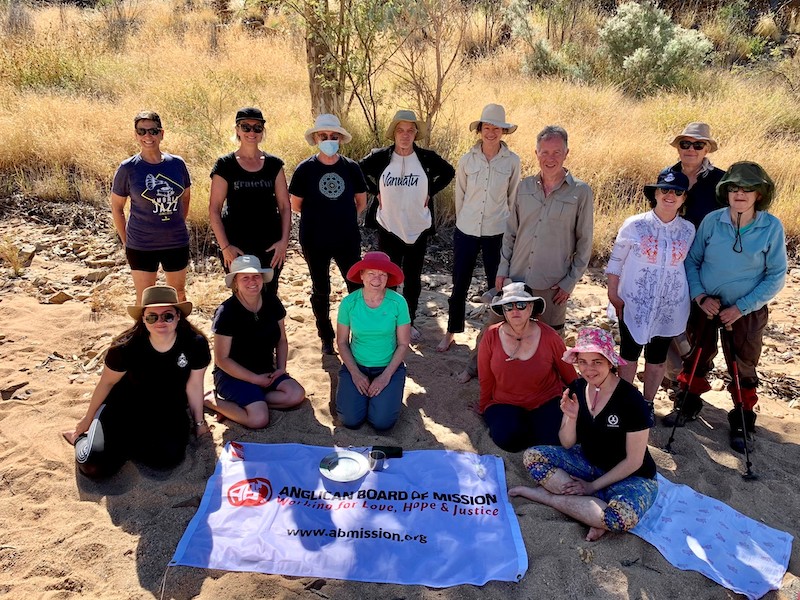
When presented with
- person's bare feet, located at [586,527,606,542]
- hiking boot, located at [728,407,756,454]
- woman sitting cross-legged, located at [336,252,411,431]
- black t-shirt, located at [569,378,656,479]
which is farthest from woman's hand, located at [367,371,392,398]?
hiking boot, located at [728,407,756,454]

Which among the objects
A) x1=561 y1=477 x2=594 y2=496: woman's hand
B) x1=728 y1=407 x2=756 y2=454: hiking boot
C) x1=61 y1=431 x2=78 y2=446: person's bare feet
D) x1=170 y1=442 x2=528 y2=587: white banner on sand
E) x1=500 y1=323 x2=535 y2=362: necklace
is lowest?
x1=61 y1=431 x2=78 y2=446: person's bare feet

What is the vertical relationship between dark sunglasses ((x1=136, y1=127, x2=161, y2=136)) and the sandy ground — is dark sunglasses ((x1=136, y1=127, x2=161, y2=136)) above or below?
above

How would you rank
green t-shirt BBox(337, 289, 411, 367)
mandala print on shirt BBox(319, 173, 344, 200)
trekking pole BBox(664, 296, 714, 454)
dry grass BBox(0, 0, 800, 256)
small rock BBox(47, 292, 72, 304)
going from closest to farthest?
trekking pole BBox(664, 296, 714, 454)
green t-shirt BBox(337, 289, 411, 367)
mandala print on shirt BBox(319, 173, 344, 200)
small rock BBox(47, 292, 72, 304)
dry grass BBox(0, 0, 800, 256)

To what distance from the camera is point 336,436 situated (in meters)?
4.25

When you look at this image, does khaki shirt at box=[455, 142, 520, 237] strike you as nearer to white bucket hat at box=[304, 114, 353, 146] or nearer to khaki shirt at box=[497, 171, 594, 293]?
khaki shirt at box=[497, 171, 594, 293]

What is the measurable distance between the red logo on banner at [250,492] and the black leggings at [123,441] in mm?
519

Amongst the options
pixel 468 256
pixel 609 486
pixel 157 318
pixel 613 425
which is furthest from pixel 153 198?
pixel 609 486

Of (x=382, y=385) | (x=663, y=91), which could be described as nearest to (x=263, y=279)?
(x=382, y=385)

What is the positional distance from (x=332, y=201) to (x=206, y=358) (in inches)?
63.4

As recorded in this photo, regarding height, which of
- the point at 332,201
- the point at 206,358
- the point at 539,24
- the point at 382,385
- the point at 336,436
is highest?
the point at 539,24

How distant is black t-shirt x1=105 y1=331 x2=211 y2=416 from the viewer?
3.79m

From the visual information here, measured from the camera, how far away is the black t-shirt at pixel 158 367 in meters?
3.79

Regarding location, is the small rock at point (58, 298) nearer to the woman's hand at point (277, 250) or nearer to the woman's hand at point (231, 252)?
the woman's hand at point (231, 252)

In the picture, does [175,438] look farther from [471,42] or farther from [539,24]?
[539,24]
